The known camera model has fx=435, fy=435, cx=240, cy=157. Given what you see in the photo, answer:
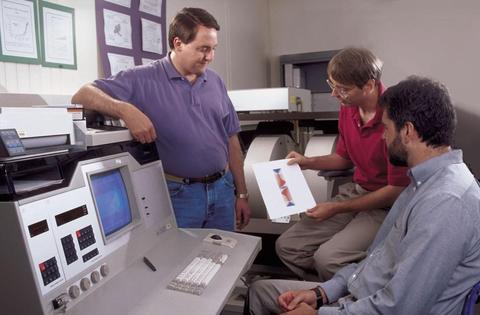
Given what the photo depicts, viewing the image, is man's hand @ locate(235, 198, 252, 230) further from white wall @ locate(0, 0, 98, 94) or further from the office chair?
the office chair

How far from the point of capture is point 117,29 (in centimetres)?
204

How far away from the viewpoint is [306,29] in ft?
14.6

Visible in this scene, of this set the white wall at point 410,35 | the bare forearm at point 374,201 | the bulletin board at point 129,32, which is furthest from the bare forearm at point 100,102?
the white wall at point 410,35

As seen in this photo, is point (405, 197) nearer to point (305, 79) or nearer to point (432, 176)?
point (432, 176)

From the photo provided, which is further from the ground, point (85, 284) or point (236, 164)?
point (236, 164)

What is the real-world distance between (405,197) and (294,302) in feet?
1.56

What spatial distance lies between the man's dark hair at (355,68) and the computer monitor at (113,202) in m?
1.02

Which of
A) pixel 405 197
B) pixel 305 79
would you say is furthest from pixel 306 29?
pixel 405 197

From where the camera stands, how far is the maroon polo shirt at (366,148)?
1.84 meters

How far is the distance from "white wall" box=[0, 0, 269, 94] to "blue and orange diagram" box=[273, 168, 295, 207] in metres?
0.91

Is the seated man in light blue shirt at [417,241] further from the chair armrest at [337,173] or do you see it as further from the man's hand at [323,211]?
the chair armrest at [337,173]

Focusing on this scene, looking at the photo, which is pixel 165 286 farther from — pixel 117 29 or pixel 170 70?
pixel 117 29

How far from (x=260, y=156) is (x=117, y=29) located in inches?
50.4

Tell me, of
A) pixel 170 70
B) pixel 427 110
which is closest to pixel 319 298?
pixel 427 110
